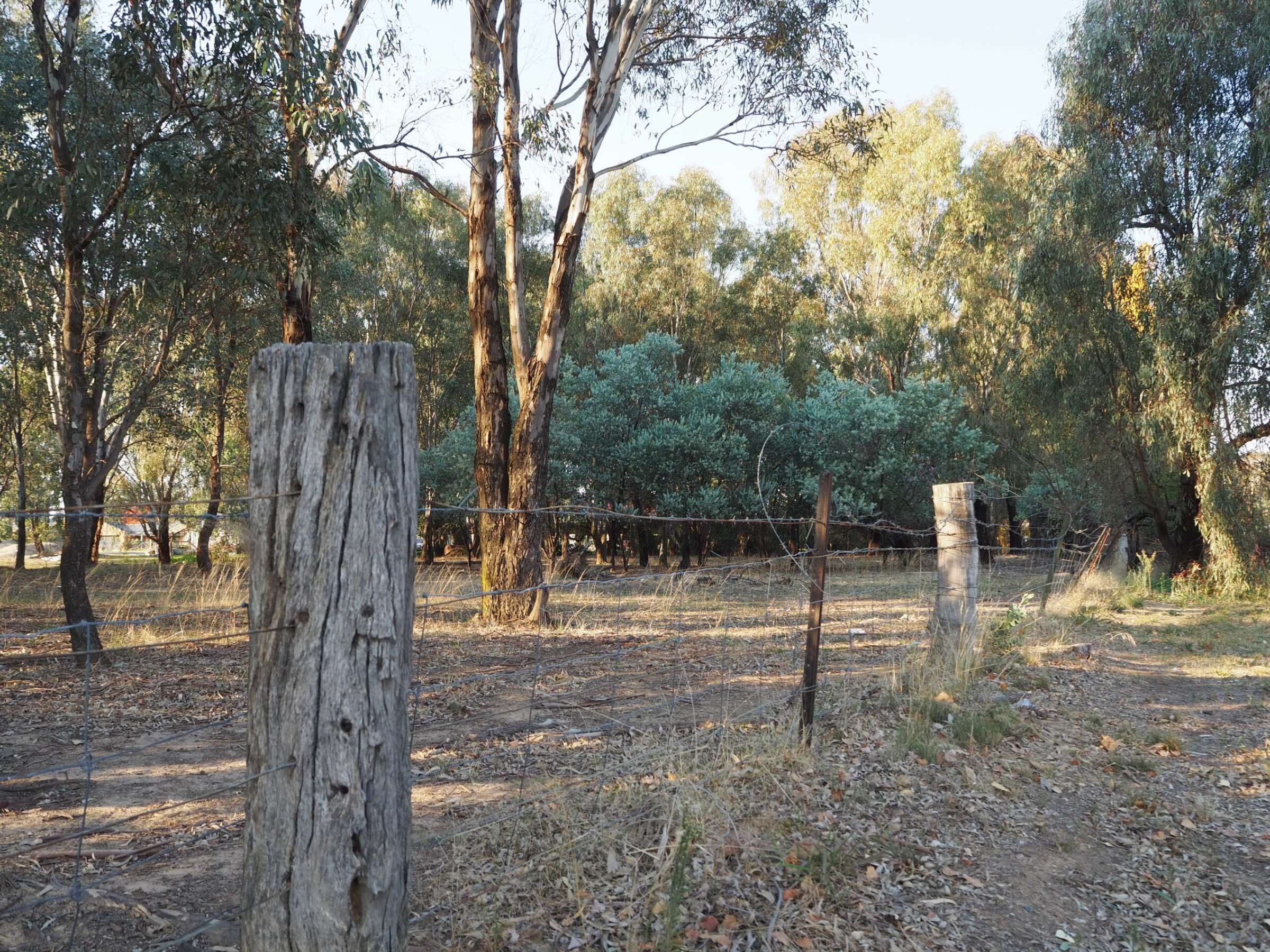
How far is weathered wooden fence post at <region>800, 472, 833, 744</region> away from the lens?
5184mm

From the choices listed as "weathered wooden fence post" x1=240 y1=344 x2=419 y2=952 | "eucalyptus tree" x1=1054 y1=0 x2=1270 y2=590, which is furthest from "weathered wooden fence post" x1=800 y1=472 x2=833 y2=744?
"eucalyptus tree" x1=1054 y1=0 x2=1270 y2=590

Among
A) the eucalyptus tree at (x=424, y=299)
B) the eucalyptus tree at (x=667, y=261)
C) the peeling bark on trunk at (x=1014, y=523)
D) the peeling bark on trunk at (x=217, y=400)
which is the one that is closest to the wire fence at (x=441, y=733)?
the peeling bark on trunk at (x=217, y=400)

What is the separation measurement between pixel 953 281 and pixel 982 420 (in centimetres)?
479

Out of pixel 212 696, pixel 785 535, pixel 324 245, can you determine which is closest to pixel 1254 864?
pixel 212 696

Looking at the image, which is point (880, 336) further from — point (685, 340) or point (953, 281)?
point (685, 340)

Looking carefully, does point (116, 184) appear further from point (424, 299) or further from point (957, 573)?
point (424, 299)

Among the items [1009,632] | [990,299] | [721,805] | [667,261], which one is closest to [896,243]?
[990,299]

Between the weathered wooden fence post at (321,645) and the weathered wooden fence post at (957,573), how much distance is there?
5815mm

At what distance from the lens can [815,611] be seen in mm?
5262

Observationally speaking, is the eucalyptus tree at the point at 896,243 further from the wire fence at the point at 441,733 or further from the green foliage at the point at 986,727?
the green foliage at the point at 986,727

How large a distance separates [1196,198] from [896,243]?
1488 centimetres

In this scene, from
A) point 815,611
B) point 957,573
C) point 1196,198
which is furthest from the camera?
point 1196,198

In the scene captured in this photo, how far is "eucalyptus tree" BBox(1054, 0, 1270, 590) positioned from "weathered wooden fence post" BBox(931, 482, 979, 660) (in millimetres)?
9536

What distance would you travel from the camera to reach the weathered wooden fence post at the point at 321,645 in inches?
89.7
